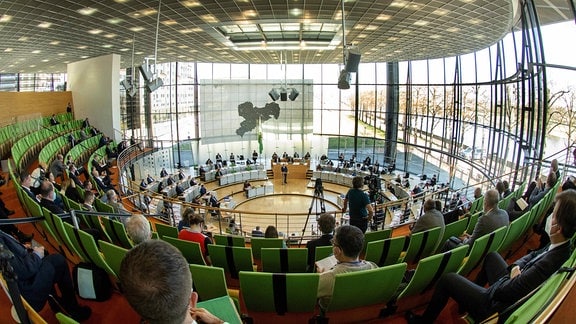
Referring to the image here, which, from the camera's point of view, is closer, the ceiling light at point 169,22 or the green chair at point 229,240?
the green chair at point 229,240

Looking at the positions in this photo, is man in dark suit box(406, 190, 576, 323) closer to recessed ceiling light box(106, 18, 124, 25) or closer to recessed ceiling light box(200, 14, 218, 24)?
recessed ceiling light box(200, 14, 218, 24)

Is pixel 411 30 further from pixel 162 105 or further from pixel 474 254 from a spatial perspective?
pixel 162 105

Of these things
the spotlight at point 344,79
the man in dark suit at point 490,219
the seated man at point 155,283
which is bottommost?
the man in dark suit at point 490,219


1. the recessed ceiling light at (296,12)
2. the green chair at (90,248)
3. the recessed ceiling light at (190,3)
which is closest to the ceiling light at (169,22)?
the recessed ceiling light at (190,3)

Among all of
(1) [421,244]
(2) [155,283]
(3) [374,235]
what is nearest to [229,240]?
(3) [374,235]

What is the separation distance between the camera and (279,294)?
2.68 m

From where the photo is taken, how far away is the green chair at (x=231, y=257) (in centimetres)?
352

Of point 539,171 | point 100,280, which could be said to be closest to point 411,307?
point 100,280

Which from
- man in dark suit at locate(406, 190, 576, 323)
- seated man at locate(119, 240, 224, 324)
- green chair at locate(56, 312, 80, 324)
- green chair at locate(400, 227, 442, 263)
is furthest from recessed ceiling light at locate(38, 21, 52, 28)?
man in dark suit at locate(406, 190, 576, 323)

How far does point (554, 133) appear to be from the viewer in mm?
7988

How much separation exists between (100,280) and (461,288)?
10.4ft

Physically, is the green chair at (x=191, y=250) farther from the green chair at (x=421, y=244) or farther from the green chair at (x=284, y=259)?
the green chair at (x=421, y=244)

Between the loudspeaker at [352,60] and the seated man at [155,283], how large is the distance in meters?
6.65

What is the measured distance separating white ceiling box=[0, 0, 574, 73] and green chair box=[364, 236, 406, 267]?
6.97 m
